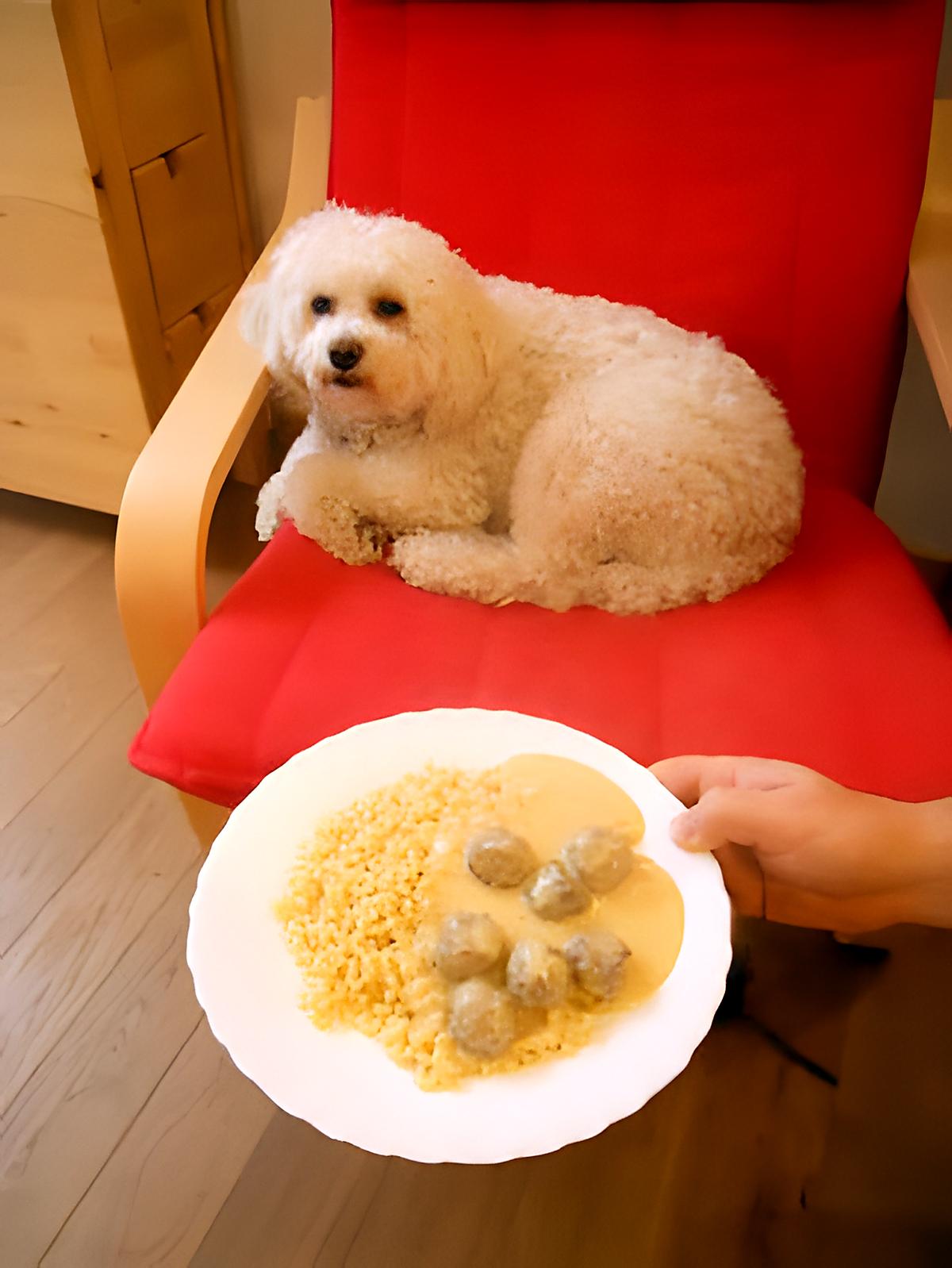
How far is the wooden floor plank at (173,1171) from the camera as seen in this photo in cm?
94

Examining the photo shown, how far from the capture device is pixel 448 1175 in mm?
967

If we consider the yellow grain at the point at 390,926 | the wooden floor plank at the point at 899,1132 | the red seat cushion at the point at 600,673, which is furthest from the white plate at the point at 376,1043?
the wooden floor plank at the point at 899,1132

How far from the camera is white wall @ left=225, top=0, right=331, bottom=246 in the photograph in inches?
60.1

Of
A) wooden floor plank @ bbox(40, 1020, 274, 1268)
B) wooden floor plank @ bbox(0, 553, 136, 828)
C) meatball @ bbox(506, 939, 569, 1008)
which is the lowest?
wooden floor plank @ bbox(40, 1020, 274, 1268)

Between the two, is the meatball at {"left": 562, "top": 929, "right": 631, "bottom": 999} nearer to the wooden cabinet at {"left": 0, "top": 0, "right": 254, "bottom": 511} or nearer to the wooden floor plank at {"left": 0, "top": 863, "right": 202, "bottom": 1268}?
the wooden floor plank at {"left": 0, "top": 863, "right": 202, "bottom": 1268}

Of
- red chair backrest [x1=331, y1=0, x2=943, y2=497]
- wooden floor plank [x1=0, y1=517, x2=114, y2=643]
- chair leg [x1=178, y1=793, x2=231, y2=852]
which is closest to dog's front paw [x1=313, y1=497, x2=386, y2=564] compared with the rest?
chair leg [x1=178, y1=793, x2=231, y2=852]

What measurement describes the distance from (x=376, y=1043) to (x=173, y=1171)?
541 mm

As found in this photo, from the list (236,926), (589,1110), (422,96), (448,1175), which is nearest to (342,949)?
(236,926)

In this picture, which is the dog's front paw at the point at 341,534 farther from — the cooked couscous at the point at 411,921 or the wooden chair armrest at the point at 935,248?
the wooden chair armrest at the point at 935,248

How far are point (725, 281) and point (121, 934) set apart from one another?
3.78ft

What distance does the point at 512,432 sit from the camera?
3.67 ft

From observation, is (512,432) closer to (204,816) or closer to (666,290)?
(666,290)

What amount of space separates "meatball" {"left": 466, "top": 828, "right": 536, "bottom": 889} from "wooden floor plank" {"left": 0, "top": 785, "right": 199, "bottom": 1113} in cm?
71

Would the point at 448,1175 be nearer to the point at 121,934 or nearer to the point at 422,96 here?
the point at 121,934
